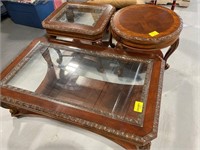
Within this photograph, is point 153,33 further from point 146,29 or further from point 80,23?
point 80,23

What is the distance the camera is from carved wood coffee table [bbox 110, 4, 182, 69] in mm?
975

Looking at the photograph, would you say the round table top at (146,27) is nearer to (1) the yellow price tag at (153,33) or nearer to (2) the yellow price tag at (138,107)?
(1) the yellow price tag at (153,33)

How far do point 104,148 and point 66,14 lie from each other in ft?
2.94

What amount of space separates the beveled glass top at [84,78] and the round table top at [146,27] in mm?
100

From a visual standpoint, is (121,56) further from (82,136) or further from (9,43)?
(9,43)

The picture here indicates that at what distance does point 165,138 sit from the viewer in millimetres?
1089

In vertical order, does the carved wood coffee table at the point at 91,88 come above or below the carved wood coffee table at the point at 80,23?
below

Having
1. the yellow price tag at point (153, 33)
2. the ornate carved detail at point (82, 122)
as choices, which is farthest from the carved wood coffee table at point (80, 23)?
the ornate carved detail at point (82, 122)

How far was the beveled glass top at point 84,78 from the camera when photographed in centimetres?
85

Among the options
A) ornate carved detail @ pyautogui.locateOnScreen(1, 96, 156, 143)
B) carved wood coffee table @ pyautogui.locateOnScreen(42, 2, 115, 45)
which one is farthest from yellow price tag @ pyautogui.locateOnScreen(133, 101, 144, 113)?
carved wood coffee table @ pyautogui.locateOnScreen(42, 2, 115, 45)

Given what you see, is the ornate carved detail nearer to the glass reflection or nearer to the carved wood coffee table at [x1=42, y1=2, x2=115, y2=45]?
the carved wood coffee table at [x1=42, y1=2, x2=115, y2=45]

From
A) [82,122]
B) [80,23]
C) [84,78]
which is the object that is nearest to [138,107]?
[82,122]

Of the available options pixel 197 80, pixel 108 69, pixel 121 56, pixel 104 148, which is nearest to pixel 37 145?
pixel 104 148

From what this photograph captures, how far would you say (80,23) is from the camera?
3.82 feet
